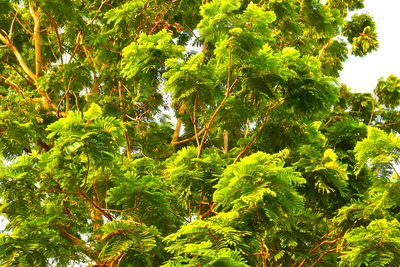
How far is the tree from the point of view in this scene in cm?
470

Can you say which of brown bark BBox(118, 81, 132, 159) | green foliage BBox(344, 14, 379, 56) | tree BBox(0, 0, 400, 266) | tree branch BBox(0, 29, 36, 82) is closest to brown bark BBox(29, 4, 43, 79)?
tree branch BBox(0, 29, 36, 82)

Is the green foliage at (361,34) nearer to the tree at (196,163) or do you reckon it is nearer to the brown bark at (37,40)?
the tree at (196,163)

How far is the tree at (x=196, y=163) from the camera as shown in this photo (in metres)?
4.70

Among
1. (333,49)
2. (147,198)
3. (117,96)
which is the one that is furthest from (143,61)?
(333,49)

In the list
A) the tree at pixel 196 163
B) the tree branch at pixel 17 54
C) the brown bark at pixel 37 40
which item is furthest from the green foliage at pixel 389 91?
the tree branch at pixel 17 54

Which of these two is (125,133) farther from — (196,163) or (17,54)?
(17,54)

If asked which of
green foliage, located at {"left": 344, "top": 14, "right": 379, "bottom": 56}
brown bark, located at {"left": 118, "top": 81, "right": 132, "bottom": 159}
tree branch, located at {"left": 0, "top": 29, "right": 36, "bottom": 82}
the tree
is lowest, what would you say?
the tree

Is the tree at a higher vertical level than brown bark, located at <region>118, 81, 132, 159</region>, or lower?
lower

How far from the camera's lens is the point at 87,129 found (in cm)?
470

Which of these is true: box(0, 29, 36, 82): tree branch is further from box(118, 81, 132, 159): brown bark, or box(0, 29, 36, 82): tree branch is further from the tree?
box(118, 81, 132, 159): brown bark

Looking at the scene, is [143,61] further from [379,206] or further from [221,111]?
[379,206]

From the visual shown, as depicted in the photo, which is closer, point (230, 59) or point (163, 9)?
point (230, 59)

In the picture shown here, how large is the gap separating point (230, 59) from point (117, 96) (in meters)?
4.07

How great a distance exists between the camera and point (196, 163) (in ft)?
20.7
